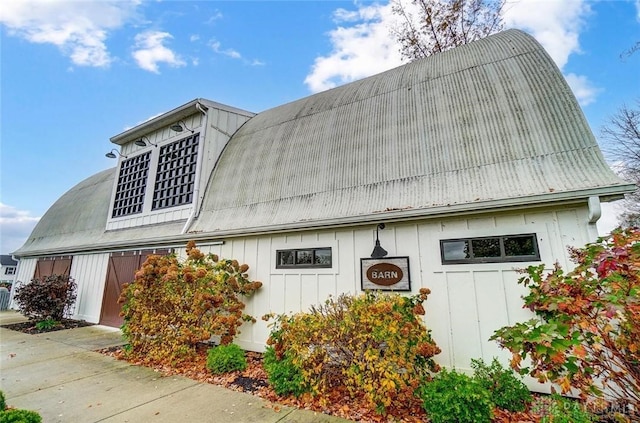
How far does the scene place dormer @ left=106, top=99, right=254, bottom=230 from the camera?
8.90 m

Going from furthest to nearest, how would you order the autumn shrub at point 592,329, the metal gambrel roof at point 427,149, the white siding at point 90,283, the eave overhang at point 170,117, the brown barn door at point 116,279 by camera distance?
the white siding at point 90,283, the eave overhang at point 170,117, the brown barn door at point 116,279, the metal gambrel roof at point 427,149, the autumn shrub at point 592,329

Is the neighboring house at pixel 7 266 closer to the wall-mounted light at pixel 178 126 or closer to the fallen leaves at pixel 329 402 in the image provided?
the wall-mounted light at pixel 178 126

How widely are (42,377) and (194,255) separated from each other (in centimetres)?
306

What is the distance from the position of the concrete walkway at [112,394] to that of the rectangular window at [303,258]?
2.43m

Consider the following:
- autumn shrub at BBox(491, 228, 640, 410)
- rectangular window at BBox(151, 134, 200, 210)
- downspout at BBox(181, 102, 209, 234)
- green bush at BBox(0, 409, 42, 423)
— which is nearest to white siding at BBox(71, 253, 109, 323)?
rectangular window at BBox(151, 134, 200, 210)

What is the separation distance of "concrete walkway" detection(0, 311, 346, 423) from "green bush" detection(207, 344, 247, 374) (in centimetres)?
41

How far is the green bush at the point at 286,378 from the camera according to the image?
3.93 meters

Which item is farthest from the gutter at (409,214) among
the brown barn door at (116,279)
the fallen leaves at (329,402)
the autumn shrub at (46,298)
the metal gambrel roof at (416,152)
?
the autumn shrub at (46,298)

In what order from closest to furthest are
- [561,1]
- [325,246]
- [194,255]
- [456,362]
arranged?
[456,362], [325,246], [194,255], [561,1]

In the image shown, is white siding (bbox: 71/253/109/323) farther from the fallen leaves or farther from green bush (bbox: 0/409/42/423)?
green bush (bbox: 0/409/42/423)

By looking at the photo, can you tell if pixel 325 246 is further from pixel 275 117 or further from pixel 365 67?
pixel 365 67

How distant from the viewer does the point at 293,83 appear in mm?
13016

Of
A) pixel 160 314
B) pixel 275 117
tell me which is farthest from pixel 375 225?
pixel 275 117

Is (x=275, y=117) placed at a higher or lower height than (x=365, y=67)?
lower
